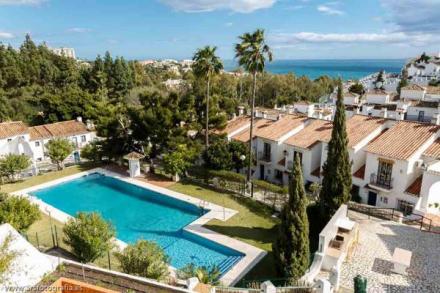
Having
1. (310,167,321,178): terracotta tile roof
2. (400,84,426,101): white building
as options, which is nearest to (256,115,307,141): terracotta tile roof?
(310,167,321,178): terracotta tile roof

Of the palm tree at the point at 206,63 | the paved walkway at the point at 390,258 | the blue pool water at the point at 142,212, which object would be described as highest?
the palm tree at the point at 206,63

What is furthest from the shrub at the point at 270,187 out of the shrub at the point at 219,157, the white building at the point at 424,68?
the white building at the point at 424,68

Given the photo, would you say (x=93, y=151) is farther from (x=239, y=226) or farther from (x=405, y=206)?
(x=405, y=206)

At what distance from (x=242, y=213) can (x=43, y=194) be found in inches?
752

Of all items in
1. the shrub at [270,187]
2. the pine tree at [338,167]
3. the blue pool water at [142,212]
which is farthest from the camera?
the shrub at [270,187]

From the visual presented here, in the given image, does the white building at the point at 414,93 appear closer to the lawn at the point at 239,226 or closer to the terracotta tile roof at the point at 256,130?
the terracotta tile roof at the point at 256,130

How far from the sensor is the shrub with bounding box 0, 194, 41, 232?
59.0ft

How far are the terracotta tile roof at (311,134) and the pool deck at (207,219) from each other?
9263mm

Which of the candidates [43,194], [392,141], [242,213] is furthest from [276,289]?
[43,194]

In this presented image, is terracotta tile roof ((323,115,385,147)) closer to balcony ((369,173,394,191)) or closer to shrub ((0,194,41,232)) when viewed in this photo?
balcony ((369,173,394,191))

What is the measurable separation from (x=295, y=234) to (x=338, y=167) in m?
6.59

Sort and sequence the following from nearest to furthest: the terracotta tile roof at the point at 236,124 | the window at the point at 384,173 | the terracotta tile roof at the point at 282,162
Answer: the window at the point at 384,173
the terracotta tile roof at the point at 282,162
the terracotta tile roof at the point at 236,124

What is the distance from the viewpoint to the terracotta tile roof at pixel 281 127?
103ft

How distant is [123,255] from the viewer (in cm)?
1510
